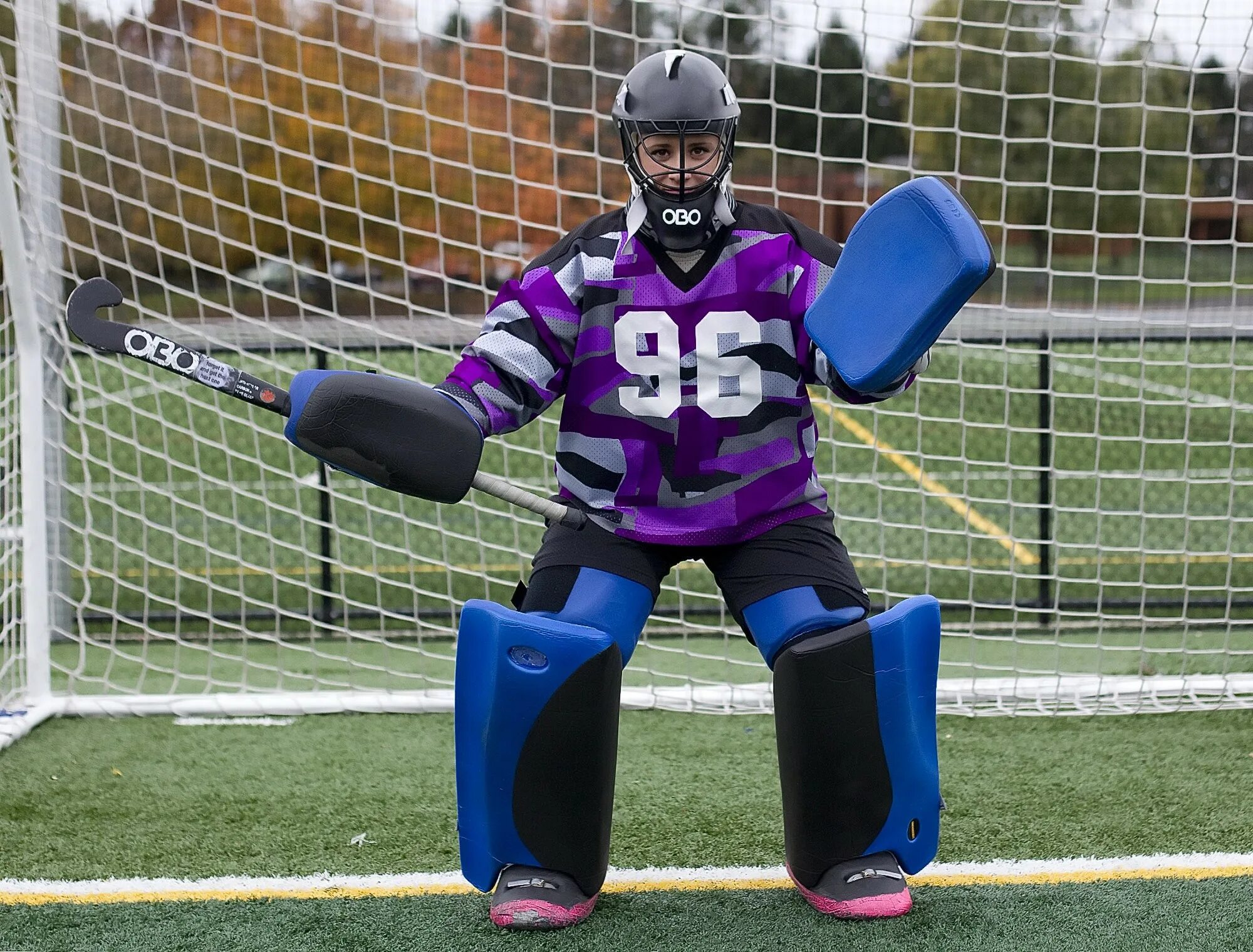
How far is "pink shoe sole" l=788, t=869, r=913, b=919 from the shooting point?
2.23m

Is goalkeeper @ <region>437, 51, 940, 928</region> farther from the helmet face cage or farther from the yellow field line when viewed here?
the yellow field line

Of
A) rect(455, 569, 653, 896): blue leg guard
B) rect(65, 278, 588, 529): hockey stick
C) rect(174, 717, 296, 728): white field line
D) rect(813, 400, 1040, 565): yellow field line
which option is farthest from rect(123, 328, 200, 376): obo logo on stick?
rect(813, 400, 1040, 565): yellow field line

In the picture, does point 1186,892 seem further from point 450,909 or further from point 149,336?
point 149,336

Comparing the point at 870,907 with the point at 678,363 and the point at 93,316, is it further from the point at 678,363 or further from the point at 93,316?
the point at 93,316

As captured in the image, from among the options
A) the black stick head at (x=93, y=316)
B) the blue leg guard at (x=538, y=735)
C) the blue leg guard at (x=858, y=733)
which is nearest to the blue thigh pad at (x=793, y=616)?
the blue leg guard at (x=858, y=733)

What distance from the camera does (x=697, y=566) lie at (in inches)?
234

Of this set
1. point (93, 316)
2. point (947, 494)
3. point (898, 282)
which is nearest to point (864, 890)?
point (898, 282)

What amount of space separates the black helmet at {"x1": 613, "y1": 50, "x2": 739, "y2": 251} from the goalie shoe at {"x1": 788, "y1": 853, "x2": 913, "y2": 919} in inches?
44.4

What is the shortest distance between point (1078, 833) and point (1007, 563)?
135 inches

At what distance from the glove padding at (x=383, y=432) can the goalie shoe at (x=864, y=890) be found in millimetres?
947

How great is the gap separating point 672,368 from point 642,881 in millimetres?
997

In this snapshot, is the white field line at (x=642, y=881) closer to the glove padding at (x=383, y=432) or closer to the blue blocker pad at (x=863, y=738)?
the blue blocker pad at (x=863, y=738)

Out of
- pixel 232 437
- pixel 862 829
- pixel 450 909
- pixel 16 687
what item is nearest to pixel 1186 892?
pixel 862 829

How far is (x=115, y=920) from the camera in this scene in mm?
2289
